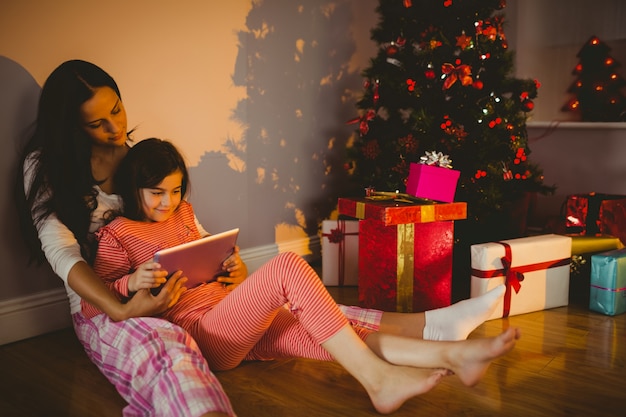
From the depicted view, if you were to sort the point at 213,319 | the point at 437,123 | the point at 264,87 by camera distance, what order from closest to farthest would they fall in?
the point at 213,319
the point at 437,123
the point at 264,87

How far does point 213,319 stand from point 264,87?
149 centimetres

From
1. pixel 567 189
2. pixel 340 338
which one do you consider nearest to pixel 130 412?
pixel 340 338

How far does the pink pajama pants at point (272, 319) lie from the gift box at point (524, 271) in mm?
715

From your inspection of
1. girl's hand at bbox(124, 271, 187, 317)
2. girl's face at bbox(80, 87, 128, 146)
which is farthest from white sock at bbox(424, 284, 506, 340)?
girl's face at bbox(80, 87, 128, 146)

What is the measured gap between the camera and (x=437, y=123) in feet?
8.34

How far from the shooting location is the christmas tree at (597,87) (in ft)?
11.3

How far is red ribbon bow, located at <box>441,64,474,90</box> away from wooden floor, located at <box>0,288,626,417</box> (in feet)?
3.65

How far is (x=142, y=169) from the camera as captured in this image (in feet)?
5.34

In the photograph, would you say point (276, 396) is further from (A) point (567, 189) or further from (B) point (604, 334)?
(A) point (567, 189)

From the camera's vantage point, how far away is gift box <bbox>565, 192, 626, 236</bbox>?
286cm

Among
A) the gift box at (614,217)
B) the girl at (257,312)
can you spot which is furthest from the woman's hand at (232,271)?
the gift box at (614,217)

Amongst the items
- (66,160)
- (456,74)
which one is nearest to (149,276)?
(66,160)

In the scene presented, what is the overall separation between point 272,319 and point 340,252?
1129 mm

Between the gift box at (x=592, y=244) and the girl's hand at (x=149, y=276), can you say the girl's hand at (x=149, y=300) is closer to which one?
the girl's hand at (x=149, y=276)
